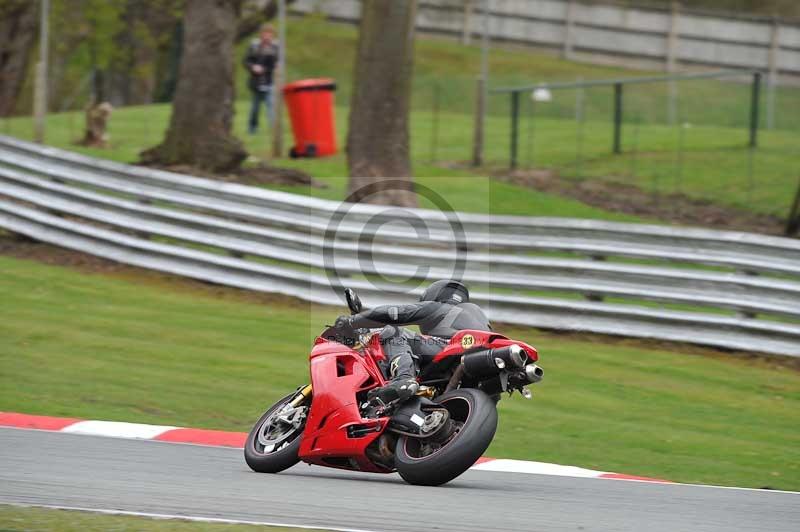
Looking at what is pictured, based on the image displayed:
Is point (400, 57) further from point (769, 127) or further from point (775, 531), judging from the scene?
point (775, 531)

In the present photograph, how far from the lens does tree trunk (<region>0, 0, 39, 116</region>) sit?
2853 cm

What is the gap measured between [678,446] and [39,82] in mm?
12607

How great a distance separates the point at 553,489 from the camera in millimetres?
7379

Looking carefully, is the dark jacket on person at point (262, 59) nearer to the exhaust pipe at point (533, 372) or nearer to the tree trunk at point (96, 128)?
the tree trunk at point (96, 128)

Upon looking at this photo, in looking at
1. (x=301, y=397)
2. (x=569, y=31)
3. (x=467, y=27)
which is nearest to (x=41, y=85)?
(x=301, y=397)

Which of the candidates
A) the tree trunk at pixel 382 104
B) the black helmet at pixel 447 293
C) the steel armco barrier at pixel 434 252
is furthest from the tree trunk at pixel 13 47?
the black helmet at pixel 447 293

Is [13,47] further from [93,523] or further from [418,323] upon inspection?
[93,523]

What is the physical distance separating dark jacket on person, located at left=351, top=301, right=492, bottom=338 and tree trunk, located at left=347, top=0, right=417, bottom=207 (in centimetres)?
914

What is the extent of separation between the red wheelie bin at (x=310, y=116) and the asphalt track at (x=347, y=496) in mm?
14209

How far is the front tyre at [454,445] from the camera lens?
6738mm

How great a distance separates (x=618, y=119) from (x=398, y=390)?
1664cm

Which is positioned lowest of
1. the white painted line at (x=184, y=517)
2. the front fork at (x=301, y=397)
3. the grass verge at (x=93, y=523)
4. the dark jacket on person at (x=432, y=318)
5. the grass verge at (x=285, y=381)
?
the grass verge at (x=285, y=381)

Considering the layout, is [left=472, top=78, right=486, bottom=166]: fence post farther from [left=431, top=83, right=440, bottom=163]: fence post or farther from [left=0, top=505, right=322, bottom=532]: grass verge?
[left=0, top=505, right=322, bottom=532]: grass verge

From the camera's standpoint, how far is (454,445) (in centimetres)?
679
